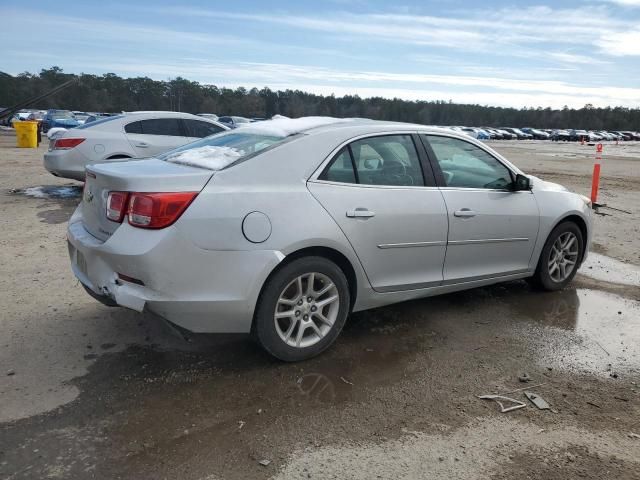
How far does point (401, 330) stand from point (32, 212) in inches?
262

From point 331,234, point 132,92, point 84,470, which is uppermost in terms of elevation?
point 132,92

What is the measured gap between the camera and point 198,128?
1012cm

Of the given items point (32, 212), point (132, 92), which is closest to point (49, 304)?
point (32, 212)

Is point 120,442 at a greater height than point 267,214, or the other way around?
point 267,214

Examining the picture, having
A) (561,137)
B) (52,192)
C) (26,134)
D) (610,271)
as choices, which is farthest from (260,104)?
(610,271)

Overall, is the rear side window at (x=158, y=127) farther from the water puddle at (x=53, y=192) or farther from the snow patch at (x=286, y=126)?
the snow patch at (x=286, y=126)

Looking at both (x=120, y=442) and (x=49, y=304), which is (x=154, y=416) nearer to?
(x=120, y=442)

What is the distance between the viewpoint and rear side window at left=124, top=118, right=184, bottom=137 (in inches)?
379

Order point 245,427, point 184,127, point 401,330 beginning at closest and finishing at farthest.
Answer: point 245,427
point 401,330
point 184,127

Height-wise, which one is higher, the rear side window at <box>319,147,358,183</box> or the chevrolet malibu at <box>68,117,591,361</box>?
the rear side window at <box>319,147,358,183</box>

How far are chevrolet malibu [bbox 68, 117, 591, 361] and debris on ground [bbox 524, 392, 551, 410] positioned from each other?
1.14m

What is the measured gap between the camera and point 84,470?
8.36 feet

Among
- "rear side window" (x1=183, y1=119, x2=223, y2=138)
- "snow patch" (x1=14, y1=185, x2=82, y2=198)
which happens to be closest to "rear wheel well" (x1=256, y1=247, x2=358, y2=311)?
"rear side window" (x1=183, y1=119, x2=223, y2=138)

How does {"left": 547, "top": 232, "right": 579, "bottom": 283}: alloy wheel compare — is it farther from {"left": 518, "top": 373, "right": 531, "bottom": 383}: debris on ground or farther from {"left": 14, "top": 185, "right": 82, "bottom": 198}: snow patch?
{"left": 14, "top": 185, "right": 82, "bottom": 198}: snow patch
